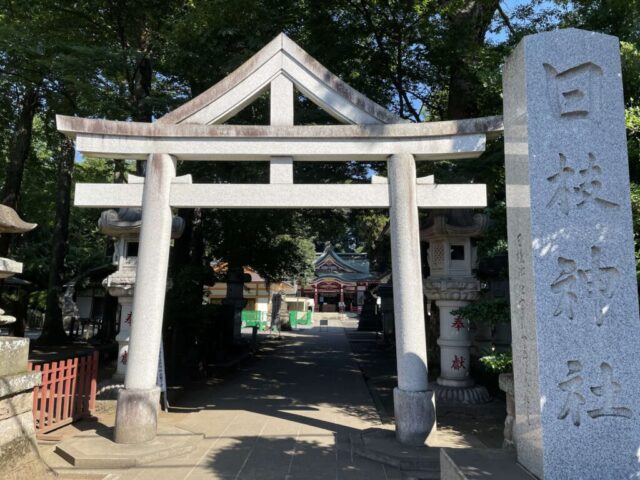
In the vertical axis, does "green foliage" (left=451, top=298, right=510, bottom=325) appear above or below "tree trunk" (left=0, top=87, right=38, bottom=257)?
below

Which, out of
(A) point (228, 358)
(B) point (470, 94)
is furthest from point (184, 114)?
(A) point (228, 358)

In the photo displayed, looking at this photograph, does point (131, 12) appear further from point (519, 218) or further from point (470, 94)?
point (519, 218)

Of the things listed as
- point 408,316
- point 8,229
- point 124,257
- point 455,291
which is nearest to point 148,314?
point 8,229

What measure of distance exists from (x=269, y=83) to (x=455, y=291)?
516 centimetres

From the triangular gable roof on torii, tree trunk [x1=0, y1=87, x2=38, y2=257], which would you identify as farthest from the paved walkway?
tree trunk [x1=0, y1=87, x2=38, y2=257]

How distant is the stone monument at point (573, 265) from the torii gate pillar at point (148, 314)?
14.3 ft

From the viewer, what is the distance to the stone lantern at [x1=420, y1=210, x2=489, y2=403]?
28.5 ft

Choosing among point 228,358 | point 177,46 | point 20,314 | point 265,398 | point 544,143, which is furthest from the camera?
point 20,314

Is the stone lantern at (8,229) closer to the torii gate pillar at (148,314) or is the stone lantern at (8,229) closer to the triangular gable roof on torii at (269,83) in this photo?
the torii gate pillar at (148,314)

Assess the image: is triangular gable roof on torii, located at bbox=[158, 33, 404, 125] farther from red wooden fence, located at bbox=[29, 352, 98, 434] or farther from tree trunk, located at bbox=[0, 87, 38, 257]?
tree trunk, located at bbox=[0, 87, 38, 257]

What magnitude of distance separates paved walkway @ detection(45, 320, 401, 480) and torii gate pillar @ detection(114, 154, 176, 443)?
0.66 m

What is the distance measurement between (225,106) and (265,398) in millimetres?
5560

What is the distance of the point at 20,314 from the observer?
53.0 feet

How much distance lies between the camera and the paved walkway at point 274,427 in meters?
5.15
